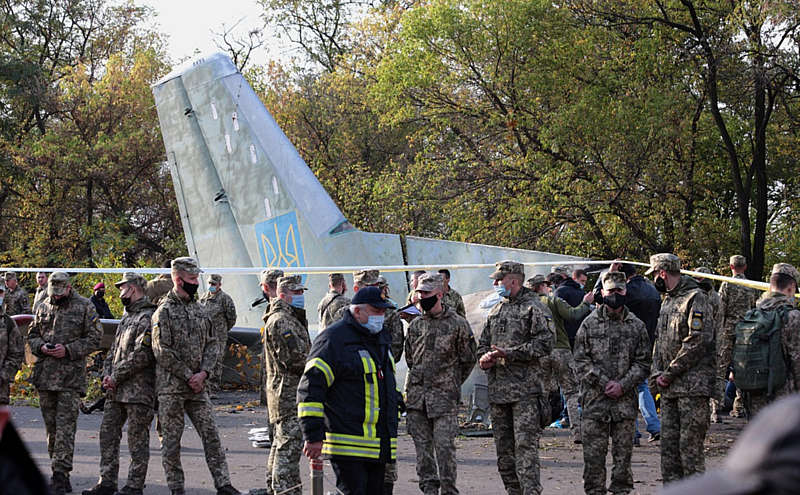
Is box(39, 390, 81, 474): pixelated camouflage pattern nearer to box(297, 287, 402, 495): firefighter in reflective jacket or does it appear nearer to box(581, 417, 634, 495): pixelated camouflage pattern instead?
box(297, 287, 402, 495): firefighter in reflective jacket

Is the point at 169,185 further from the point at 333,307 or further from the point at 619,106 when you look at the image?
the point at 333,307

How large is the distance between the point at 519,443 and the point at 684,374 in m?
1.36

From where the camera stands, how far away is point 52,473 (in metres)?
7.13

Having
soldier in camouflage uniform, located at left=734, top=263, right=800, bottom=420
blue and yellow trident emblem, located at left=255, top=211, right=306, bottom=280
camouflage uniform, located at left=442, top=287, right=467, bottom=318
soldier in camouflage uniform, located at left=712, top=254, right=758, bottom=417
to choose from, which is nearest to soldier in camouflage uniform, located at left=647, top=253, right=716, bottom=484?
soldier in camouflage uniform, located at left=734, top=263, right=800, bottom=420

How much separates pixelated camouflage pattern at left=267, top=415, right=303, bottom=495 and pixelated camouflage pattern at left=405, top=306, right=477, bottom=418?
906mm

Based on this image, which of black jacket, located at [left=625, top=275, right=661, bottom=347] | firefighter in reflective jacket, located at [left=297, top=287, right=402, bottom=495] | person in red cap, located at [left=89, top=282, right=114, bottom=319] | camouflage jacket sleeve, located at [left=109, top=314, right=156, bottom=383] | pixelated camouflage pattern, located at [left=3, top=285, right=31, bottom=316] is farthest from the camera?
pixelated camouflage pattern, located at [left=3, top=285, right=31, bottom=316]

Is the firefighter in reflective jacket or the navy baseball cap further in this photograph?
the navy baseball cap

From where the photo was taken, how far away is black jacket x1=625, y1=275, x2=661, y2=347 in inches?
345

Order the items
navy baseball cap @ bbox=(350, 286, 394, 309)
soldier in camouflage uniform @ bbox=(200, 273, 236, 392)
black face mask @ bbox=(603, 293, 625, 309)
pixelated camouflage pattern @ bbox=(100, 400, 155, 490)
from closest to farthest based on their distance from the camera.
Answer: navy baseball cap @ bbox=(350, 286, 394, 309) → black face mask @ bbox=(603, 293, 625, 309) → pixelated camouflage pattern @ bbox=(100, 400, 155, 490) → soldier in camouflage uniform @ bbox=(200, 273, 236, 392)

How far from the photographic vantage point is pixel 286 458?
6.17 m

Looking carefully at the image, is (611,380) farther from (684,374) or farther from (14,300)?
(14,300)

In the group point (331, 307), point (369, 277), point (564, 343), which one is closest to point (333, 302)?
point (331, 307)

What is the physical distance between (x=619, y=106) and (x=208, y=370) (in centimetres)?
949

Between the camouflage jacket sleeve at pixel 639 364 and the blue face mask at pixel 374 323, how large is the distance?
2.23 m
